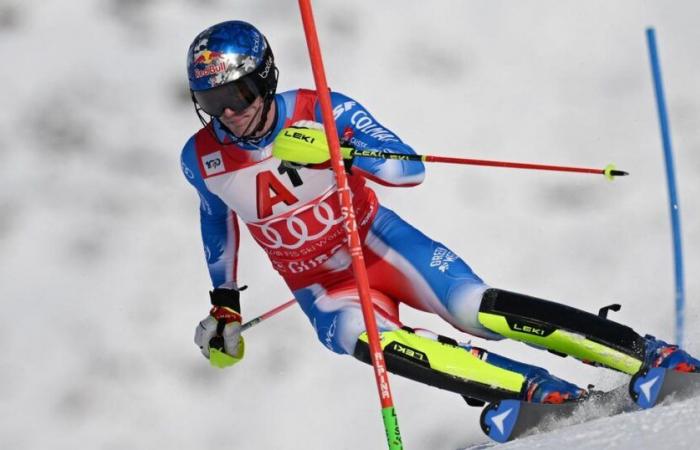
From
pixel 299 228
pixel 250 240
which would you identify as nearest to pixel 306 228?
pixel 299 228

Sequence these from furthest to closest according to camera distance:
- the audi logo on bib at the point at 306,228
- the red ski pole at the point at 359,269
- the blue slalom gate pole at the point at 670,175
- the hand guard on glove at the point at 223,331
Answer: the hand guard on glove at the point at 223,331
the blue slalom gate pole at the point at 670,175
the audi logo on bib at the point at 306,228
the red ski pole at the point at 359,269

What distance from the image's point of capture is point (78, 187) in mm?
7980

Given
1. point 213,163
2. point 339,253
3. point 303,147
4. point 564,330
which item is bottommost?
point 564,330

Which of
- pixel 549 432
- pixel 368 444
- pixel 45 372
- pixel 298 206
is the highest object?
pixel 298 206

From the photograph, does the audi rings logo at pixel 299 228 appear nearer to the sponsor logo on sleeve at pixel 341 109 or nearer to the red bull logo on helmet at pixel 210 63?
the sponsor logo on sleeve at pixel 341 109

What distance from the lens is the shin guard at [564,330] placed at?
4766 mm

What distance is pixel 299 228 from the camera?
206 inches

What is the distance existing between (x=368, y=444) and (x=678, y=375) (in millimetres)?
2697

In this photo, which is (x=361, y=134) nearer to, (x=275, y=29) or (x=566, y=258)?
(x=566, y=258)

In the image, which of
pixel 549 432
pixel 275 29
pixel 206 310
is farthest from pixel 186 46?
pixel 549 432

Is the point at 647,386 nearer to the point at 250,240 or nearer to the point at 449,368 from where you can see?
the point at 449,368

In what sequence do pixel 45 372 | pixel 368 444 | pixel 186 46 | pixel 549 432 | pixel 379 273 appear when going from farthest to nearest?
pixel 186 46 < pixel 45 372 < pixel 368 444 < pixel 379 273 < pixel 549 432

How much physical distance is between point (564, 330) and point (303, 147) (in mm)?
1127

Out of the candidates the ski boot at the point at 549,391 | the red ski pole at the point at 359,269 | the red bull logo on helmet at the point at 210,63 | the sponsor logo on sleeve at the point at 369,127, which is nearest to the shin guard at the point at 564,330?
the ski boot at the point at 549,391
